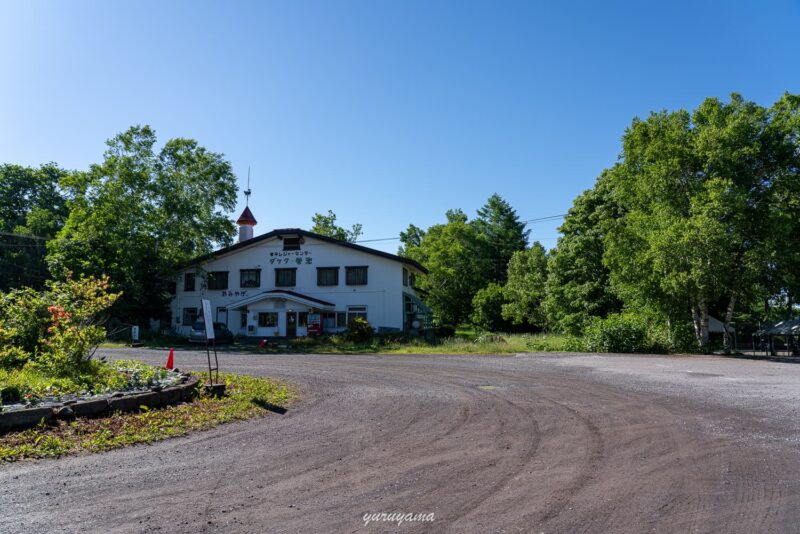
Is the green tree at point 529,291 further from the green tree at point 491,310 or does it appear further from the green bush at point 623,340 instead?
the green bush at point 623,340

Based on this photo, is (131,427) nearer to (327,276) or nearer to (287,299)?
(287,299)

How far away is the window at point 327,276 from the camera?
38938mm

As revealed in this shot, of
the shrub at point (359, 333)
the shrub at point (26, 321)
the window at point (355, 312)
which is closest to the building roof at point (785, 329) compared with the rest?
the shrub at point (359, 333)

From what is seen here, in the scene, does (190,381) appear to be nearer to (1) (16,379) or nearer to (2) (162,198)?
(1) (16,379)

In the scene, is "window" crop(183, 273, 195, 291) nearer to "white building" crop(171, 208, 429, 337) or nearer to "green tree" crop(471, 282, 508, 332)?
"white building" crop(171, 208, 429, 337)

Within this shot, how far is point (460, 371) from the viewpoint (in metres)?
16.8

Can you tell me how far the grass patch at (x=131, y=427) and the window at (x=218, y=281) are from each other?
32.3 meters

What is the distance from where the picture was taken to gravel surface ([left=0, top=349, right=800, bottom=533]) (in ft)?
14.2

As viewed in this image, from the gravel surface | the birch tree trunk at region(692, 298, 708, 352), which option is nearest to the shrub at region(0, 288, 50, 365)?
the gravel surface

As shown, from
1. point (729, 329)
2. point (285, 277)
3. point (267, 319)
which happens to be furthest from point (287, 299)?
point (729, 329)

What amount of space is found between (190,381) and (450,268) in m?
50.7

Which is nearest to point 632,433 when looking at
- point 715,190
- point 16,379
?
point 16,379

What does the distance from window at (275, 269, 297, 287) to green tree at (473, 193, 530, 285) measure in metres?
32.8

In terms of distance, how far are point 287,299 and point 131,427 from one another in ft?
98.7
